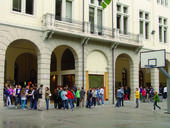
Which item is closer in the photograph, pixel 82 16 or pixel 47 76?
pixel 47 76

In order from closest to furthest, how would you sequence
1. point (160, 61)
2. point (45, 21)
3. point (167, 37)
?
1. point (160, 61)
2. point (45, 21)
3. point (167, 37)

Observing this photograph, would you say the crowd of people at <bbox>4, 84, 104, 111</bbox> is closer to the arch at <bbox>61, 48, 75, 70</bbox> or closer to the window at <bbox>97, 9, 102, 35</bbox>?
the arch at <bbox>61, 48, 75, 70</bbox>

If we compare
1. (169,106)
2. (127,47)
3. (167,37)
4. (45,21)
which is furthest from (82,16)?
(167,37)

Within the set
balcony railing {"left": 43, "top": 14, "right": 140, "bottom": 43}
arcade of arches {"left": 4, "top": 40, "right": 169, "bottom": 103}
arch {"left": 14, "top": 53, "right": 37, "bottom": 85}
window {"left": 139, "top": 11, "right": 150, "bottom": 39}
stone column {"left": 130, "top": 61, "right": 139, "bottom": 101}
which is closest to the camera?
balcony railing {"left": 43, "top": 14, "right": 140, "bottom": 43}

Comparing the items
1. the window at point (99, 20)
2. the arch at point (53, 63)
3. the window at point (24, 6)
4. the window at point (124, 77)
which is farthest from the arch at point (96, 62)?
the window at point (124, 77)

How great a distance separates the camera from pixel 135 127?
38.2 feet

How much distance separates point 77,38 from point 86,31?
1.11 metres

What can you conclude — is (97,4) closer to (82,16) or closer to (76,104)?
(82,16)

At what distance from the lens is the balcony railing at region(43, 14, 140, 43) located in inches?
898

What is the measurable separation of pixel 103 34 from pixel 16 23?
9.60 m

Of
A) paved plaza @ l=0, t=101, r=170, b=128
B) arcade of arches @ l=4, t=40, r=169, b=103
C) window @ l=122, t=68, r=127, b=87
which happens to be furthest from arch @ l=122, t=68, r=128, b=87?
paved plaza @ l=0, t=101, r=170, b=128

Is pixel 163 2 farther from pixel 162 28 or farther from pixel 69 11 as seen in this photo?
pixel 69 11

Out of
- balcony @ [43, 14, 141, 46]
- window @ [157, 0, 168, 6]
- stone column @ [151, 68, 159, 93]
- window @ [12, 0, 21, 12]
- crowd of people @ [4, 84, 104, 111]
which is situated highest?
window @ [157, 0, 168, 6]

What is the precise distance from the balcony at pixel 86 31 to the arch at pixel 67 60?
2.98m
